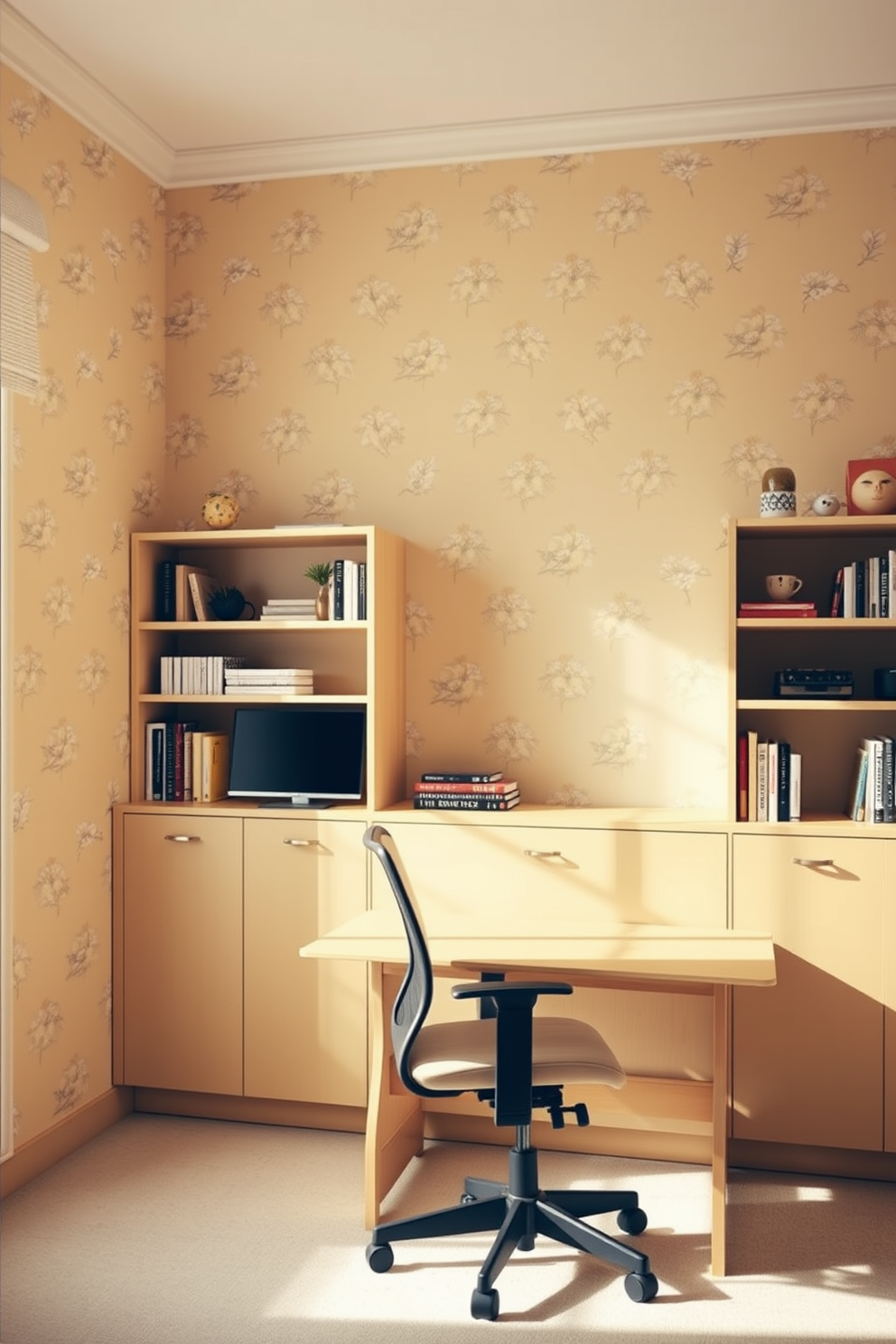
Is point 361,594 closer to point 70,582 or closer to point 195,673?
point 195,673

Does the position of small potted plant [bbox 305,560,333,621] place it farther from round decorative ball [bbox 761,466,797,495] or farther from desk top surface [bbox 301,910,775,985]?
round decorative ball [bbox 761,466,797,495]

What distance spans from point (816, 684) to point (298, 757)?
5.14 feet

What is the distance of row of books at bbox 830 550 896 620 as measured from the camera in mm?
3168

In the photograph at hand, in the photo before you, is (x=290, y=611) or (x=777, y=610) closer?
(x=777, y=610)

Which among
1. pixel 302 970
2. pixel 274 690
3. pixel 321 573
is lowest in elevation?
pixel 302 970

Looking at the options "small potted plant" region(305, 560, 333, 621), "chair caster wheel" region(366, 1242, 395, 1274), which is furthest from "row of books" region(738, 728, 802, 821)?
"chair caster wheel" region(366, 1242, 395, 1274)

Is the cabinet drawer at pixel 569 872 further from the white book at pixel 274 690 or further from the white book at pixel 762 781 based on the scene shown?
the white book at pixel 274 690

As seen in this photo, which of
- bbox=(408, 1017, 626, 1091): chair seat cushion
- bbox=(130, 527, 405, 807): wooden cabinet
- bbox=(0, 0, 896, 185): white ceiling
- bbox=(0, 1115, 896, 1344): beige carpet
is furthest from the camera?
bbox=(130, 527, 405, 807): wooden cabinet

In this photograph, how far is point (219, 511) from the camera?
12.2 ft

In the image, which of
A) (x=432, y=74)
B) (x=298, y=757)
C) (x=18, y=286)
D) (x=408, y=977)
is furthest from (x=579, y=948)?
(x=432, y=74)

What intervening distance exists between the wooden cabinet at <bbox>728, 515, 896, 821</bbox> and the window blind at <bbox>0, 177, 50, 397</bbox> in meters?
2.00

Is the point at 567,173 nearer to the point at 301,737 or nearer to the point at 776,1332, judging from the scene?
the point at 301,737

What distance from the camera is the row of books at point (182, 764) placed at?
3705 mm

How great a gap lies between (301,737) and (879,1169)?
2.08 metres
